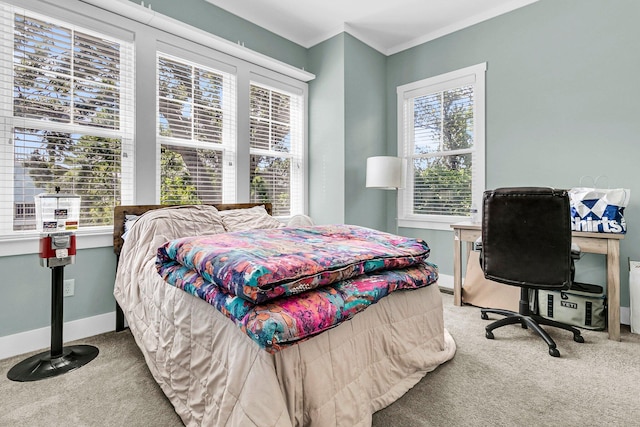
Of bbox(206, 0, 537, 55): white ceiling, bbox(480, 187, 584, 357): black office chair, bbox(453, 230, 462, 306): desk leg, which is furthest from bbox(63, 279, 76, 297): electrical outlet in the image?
bbox(453, 230, 462, 306): desk leg

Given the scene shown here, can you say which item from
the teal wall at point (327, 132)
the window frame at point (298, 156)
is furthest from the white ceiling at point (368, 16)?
the window frame at point (298, 156)

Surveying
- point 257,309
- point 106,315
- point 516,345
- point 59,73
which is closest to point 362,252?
point 257,309

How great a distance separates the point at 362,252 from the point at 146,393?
133cm

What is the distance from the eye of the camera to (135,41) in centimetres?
256

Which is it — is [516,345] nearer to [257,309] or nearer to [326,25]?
[257,309]

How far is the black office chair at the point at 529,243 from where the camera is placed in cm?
203

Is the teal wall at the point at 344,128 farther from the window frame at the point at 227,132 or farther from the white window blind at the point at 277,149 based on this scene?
the window frame at the point at 227,132

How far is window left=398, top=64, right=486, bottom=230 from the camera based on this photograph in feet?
11.2

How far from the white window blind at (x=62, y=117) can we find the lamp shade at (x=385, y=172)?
7.50 feet

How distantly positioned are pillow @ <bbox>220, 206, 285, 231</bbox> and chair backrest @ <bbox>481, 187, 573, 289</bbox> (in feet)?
5.80

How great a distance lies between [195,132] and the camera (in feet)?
9.80

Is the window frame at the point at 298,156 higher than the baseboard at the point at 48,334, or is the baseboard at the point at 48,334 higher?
the window frame at the point at 298,156

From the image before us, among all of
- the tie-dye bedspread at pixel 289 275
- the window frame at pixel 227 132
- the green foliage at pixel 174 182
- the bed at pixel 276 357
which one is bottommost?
the bed at pixel 276 357

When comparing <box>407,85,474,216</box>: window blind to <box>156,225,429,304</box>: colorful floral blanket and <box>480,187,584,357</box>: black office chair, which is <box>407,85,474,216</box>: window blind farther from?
<box>156,225,429,304</box>: colorful floral blanket
